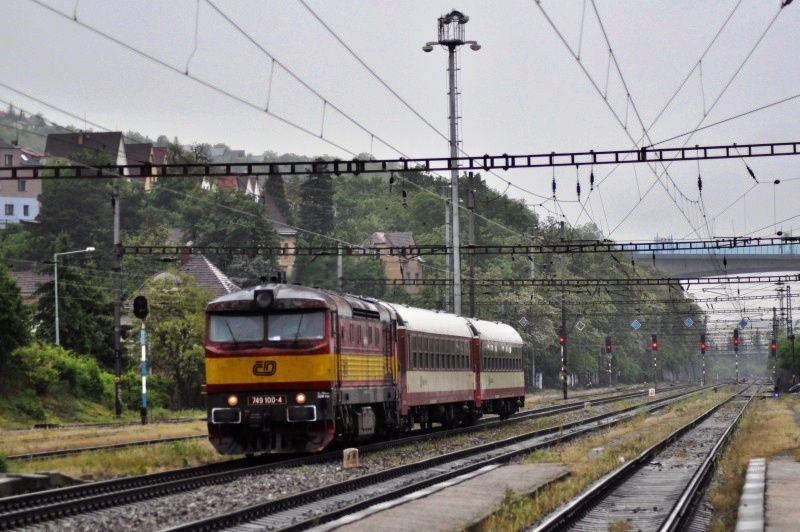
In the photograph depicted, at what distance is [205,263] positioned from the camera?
9162 cm

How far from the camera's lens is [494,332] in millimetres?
48281

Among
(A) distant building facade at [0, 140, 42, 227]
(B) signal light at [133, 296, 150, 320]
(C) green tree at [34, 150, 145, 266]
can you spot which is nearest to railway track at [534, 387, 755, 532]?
(B) signal light at [133, 296, 150, 320]

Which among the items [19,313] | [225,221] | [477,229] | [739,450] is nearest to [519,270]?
[477,229]

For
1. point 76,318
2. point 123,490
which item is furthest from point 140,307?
point 123,490

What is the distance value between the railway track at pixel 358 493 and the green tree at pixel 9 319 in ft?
86.5

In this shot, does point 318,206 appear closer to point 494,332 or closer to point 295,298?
point 494,332

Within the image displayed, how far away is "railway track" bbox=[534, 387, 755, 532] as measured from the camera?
1712 centimetres

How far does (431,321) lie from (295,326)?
11283mm

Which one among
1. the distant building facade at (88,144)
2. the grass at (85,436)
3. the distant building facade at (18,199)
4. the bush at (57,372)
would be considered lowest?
the grass at (85,436)

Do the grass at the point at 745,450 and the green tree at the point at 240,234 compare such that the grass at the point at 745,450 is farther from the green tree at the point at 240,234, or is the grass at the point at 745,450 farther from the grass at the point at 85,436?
the green tree at the point at 240,234

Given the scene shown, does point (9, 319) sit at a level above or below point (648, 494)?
above

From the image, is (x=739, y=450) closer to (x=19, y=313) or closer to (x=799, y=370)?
(x=19, y=313)

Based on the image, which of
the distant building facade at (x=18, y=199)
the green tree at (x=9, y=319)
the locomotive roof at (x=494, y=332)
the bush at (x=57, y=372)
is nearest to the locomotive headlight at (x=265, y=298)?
the locomotive roof at (x=494, y=332)

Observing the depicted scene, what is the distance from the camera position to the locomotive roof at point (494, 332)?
45.4 metres
